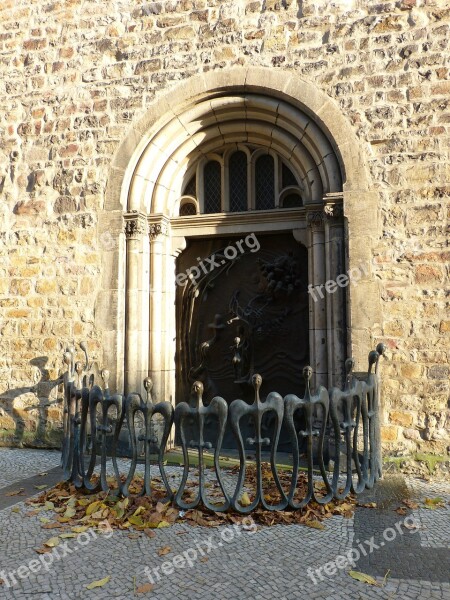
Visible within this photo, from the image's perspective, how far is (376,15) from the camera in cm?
484

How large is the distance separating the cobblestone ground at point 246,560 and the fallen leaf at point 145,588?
0.08 feet

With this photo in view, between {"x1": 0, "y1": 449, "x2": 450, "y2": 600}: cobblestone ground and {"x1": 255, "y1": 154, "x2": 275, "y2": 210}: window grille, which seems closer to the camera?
{"x1": 0, "y1": 449, "x2": 450, "y2": 600}: cobblestone ground

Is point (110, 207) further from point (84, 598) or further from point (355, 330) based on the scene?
point (84, 598)

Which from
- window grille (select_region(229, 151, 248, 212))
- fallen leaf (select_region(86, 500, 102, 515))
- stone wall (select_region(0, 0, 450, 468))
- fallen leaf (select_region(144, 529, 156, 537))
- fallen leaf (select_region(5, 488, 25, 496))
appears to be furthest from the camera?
window grille (select_region(229, 151, 248, 212))

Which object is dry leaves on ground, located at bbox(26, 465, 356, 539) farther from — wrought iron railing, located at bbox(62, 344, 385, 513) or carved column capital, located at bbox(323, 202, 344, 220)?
carved column capital, located at bbox(323, 202, 344, 220)

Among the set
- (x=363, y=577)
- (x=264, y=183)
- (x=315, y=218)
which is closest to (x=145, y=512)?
(x=363, y=577)

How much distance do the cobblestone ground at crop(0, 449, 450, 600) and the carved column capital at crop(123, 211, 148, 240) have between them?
304 cm

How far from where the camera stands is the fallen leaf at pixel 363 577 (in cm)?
248

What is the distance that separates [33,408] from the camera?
5.60 m

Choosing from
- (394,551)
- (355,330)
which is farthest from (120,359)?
(394,551)

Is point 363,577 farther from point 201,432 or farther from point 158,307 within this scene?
point 158,307

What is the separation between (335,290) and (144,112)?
9.66ft

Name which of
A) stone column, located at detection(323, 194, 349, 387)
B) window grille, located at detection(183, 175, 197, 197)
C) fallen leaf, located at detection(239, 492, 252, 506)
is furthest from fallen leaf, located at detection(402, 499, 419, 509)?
window grille, located at detection(183, 175, 197, 197)

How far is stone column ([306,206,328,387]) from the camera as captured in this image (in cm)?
494
